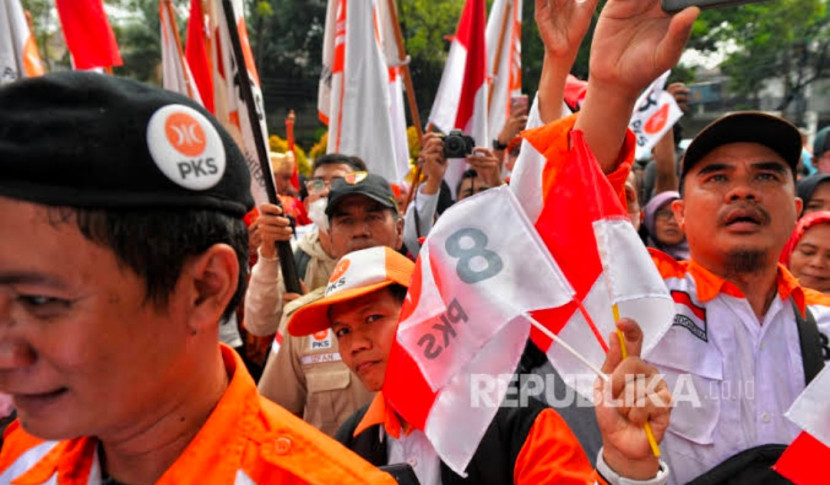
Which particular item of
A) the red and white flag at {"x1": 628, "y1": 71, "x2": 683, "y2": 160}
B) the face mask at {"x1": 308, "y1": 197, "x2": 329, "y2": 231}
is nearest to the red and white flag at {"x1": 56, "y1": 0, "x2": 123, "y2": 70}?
the face mask at {"x1": 308, "y1": 197, "x2": 329, "y2": 231}

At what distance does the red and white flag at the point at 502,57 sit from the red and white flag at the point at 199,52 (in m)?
2.29

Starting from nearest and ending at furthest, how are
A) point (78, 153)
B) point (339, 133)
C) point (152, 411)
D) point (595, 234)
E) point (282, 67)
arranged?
point (78, 153), point (152, 411), point (595, 234), point (339, 133), point (282, 67)

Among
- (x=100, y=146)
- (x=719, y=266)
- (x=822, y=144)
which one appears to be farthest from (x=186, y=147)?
(x=822, y=144)

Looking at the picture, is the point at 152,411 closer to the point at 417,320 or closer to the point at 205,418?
the point at 205,418

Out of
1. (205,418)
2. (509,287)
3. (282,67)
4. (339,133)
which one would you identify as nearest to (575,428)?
(509,287)

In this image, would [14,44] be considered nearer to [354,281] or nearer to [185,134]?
[354,281]

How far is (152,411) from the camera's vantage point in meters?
1.14

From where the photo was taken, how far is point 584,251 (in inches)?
68.6

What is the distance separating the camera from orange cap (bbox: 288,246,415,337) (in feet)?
7.07

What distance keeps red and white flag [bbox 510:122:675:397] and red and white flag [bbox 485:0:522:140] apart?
4.08m

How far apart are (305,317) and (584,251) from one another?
3.12 feet

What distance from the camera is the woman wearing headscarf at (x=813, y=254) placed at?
3045mm

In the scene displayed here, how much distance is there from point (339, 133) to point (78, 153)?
13.3 feet

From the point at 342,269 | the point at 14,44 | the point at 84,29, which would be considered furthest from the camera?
the point at 84,29
